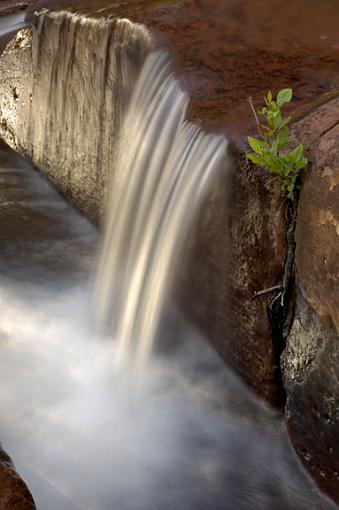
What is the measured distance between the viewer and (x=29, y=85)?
688 cm

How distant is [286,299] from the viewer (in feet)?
10.8

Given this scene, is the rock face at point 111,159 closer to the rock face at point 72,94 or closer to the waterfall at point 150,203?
the rock face at point 72,94

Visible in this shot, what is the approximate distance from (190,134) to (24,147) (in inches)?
137

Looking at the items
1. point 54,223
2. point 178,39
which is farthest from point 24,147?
point 178,39

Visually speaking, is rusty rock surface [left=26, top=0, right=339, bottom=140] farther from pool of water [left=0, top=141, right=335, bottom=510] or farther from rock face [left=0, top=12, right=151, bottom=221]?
pool of water [left=0, top=141, right=335, bottom=510]

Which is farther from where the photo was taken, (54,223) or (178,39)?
(54,223)

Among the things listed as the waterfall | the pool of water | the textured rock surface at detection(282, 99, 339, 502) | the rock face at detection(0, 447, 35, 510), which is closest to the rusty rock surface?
the waterfall

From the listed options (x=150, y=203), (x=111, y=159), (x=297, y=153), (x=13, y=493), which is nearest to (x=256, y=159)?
(x=297, y=153)

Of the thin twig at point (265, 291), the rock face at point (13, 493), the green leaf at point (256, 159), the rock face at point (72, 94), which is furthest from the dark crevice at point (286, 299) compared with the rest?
the rock face at point (72, 94)

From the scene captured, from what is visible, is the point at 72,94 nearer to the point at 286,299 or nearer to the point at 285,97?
the point at 285,97

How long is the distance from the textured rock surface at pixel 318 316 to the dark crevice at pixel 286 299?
0.10 meters

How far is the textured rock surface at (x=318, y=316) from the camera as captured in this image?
9.50ft

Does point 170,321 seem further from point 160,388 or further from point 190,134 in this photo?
point 190,134

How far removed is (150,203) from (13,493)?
2049mm
